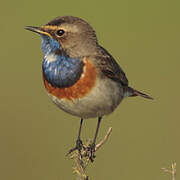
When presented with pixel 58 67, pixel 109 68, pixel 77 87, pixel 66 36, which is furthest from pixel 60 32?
pixel 109 68

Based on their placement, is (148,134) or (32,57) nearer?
Result: (148,134)

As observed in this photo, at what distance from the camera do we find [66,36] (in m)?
6.15

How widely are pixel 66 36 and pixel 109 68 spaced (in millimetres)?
682

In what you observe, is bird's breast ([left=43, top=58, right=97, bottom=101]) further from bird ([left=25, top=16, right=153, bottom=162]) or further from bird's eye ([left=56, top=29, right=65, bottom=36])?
bird's eye ([left=56, top=29, right=65, bottom=36])

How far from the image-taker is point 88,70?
613 centimetres

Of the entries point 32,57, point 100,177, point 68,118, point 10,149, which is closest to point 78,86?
point 100,177

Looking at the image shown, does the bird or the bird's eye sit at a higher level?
the bird's eye

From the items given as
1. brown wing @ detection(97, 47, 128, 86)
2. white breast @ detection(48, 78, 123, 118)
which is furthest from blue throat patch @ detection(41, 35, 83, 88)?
brown wing @ detection(97, 47, 128, 86)

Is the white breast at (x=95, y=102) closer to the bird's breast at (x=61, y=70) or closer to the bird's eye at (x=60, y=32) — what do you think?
A: the bird's breast at (x=61, y=70)

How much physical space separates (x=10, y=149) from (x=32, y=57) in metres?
2.90

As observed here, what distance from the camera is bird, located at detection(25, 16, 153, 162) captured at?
6.05m

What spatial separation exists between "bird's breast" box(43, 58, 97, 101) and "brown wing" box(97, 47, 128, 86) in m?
0.23

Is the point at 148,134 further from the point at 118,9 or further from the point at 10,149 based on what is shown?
the point at 118,9

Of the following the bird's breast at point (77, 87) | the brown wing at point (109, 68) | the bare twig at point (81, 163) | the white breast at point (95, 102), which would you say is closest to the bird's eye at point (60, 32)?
the bird's breast at point (77, 87)
